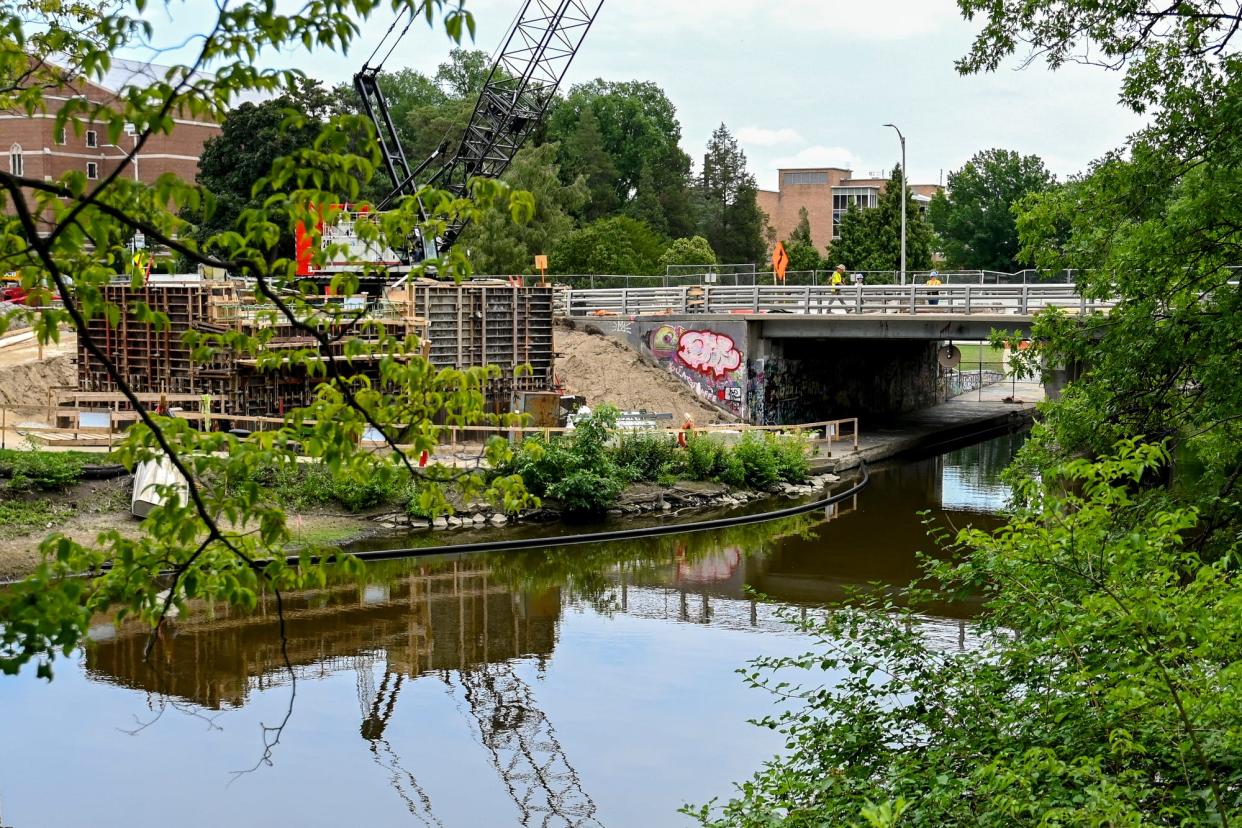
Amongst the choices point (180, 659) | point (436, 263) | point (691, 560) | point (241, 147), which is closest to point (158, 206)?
point (436, 263)

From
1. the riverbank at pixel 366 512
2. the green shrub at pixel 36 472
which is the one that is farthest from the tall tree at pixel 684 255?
the green shrub at pixel 36 472

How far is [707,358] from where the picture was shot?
44.4 metres

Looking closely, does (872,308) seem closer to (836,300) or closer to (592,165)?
(836,300)

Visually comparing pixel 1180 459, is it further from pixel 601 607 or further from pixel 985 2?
pixel 985 2

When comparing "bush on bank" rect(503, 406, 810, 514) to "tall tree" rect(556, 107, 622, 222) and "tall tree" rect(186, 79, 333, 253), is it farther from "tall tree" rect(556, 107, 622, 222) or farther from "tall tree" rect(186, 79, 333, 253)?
"tall tree" rect(556, 107, 622, 222)

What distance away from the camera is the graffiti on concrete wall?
143 ft

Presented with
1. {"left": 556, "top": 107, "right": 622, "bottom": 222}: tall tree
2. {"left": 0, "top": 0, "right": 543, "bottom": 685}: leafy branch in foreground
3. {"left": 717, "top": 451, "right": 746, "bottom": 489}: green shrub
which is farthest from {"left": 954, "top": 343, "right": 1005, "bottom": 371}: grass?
{"left": 0, "top": 0, "right": 543, "bottom": 685}: leafy branch in foreground

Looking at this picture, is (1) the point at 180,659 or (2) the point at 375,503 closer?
(1) the point at 180,659

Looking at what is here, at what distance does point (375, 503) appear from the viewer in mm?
30016

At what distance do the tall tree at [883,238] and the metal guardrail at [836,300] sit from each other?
24.9 metres

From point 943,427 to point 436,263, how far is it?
1782 inches

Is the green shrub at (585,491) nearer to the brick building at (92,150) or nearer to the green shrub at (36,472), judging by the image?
the green shrub at (36,472)

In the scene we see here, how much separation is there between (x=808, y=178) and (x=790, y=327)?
74.9 metres

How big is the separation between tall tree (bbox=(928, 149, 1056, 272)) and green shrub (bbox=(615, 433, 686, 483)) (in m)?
65.4
